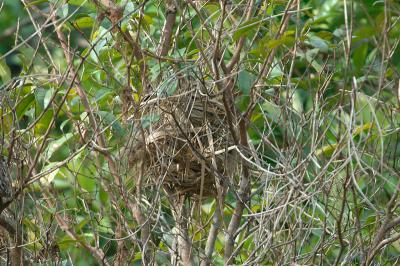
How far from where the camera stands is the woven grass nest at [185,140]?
2598 mm

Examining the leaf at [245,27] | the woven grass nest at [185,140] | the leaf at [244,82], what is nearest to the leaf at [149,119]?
the woven grass nest at [185,140]

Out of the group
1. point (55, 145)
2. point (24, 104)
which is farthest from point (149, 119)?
point (55, 145)

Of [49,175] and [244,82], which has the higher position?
[244,82]

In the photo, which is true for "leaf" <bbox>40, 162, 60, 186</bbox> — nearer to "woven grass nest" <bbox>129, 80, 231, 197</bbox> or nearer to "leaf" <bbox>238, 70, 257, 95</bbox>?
"woven grass nest" <bbox>129, 80, 231, 197</bbox>

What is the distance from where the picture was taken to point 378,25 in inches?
71.9

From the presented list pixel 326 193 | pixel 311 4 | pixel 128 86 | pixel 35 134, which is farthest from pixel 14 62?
pixel 326 193

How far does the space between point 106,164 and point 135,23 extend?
0.44 metres

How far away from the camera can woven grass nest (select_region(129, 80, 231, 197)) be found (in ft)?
8.52

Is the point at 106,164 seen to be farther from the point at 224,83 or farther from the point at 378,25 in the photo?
the point at 378,25

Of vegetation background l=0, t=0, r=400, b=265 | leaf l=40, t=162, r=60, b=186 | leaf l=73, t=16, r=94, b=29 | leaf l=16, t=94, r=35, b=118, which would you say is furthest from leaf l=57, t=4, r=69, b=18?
leaf l=40, t=162, r=60, b=186

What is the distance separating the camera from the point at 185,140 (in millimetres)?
2549

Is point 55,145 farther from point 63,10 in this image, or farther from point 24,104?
point 63,10

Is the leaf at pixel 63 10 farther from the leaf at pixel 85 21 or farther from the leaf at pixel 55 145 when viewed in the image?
the leaf at pixel 55 145

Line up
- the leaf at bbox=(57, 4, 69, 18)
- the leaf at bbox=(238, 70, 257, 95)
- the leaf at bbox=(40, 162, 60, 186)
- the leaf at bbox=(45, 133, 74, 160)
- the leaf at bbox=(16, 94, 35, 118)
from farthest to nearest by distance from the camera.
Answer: the leaf at bbox=(45, 133, 74, 160)
the leaf at bbox=(40, 162, 60, 186)
the leaf at bbox=(16, 94, 35, 118)
the leaf at bbox=(57, 4, 69, 18)
the leaf at bbox=(238, 70, 257, 95)
